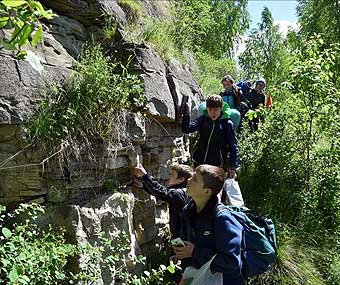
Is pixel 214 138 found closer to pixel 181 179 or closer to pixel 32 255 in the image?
pixel 181 179

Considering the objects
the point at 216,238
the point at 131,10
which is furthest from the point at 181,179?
the point at 131,10

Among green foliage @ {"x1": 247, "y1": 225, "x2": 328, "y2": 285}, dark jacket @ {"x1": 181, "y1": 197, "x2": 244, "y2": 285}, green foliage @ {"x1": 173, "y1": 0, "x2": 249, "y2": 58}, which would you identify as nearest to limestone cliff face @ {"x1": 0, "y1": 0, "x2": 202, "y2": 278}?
dark jacket @ {"x1": 181, "y1": 197, "x2": 244, "y2": 285}

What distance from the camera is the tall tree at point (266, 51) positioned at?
28562mm

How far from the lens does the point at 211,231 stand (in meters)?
3.40

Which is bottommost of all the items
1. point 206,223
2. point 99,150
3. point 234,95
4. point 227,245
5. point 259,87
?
point 227,245

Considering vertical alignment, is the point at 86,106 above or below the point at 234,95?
below

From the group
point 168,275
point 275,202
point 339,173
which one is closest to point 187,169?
point 168,275

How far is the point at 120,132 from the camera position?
4.86 meters

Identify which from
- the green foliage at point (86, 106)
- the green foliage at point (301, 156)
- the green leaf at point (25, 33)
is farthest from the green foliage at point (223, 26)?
the green leaf at point (25, 33)

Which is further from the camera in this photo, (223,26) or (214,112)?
(223,26)

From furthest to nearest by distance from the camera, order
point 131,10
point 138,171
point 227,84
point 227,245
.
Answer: point 227,84, point 131,10, point 138,171, point 227,245

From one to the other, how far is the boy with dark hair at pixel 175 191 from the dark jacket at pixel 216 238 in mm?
854

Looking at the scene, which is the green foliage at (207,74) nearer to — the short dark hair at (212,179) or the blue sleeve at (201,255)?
the short dark hair at (212,179)

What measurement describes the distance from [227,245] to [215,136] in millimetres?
2501
